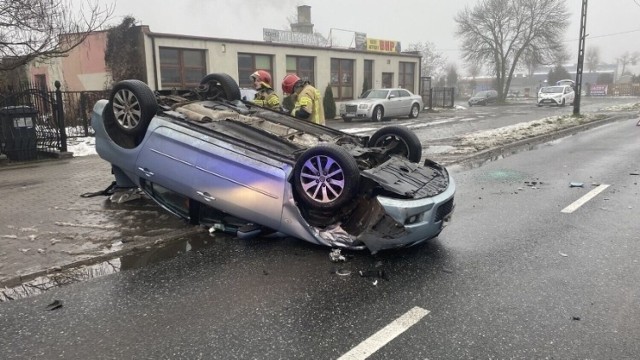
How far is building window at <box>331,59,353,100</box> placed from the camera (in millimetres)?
26297

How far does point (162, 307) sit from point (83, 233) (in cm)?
231

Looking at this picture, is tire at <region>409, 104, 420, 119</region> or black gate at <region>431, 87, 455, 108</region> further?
black gate at <region>431, 87, 455, 108</region>

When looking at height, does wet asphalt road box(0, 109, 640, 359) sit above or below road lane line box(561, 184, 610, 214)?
below

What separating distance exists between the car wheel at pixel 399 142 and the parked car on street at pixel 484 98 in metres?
40.3

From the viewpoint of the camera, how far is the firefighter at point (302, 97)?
21.4 ft

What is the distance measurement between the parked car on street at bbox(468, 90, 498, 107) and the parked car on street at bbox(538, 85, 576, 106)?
897 centimetres

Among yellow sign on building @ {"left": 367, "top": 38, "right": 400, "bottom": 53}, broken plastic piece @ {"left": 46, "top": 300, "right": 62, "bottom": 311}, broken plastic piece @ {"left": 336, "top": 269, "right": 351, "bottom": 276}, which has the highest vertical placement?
yellow sign on building @ {"left": 367, "top": 38, "right": 400, "bottom": 53}

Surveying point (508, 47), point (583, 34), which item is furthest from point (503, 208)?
point (508, 47)

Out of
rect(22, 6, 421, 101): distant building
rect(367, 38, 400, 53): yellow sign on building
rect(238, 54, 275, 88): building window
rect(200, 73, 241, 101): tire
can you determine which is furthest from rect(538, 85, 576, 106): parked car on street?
rect(200, 73, 241, 101): tire

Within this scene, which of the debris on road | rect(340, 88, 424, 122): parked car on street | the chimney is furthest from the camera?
the chimney

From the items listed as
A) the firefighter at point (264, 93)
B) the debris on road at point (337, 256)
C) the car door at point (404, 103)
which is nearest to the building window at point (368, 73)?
the car door at point (404, 103)

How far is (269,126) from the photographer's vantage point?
555 cm

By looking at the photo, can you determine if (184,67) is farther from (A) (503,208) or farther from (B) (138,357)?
(B) (138,357)

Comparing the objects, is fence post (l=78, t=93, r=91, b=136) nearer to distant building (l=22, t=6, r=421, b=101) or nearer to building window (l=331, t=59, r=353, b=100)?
distant building (l=22, t=6, r=421, b=101)
